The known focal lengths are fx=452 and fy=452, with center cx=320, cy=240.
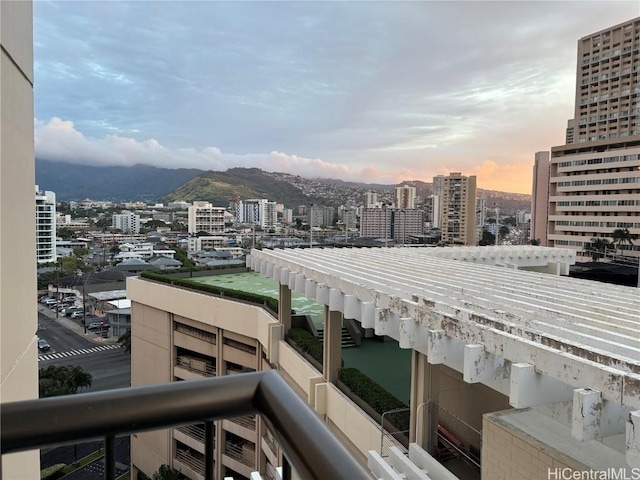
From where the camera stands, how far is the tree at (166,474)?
13.2 metres

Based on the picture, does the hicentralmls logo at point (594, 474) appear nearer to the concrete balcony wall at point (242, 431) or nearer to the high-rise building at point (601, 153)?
the concrete balcony wall at point (242, 431)

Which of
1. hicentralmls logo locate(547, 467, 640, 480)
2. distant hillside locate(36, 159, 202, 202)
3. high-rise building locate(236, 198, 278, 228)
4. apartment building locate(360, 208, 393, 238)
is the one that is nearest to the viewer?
hicentralmls logo locate(547, 467, 640, 480)

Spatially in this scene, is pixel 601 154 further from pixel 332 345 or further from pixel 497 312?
pixel 497 312

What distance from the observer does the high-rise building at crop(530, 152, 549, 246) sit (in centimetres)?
5144

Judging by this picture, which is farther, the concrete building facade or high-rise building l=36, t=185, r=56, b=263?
high-rise building l=36, t=185, r=56, b=263

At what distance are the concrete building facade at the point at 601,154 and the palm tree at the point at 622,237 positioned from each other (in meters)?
0.29

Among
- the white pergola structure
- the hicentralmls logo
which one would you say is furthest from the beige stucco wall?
the white pergola structure

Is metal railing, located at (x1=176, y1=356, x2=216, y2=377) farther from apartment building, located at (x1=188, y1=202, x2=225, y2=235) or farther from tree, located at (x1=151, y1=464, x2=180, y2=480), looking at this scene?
apartment building, located at (x1=188, y1=202, x2=225, y2=235)

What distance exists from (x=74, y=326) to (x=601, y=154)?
46.3 meters

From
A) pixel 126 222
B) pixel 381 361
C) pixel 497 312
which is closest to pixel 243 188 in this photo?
pixel 126 222

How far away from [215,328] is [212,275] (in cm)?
600

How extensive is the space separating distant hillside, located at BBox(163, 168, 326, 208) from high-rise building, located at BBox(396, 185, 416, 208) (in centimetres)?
1221

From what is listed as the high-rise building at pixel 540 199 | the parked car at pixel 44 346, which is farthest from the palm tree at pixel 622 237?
the parked car at pixel 44 346

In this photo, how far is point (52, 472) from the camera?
17047 millimetres
